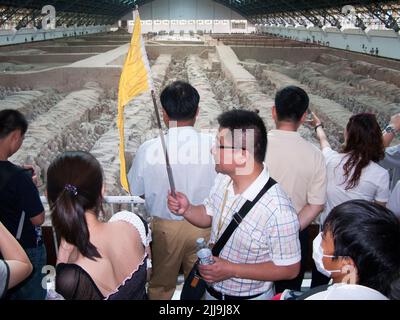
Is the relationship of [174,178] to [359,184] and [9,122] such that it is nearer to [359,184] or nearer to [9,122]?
[9,122]

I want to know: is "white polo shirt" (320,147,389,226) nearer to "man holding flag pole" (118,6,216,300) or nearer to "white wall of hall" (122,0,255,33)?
"man holding flag pole" (118,6,216,300)

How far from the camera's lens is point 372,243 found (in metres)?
1.18

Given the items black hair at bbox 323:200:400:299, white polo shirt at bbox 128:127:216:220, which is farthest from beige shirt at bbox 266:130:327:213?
black hair at bbox 323:200:400:299

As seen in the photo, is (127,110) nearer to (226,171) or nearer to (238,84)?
(238,84)

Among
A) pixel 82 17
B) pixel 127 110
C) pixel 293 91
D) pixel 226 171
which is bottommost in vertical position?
pixel 127 110

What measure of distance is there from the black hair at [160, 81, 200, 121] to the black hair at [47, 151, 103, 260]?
29.0 inches

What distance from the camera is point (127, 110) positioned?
8.22 m

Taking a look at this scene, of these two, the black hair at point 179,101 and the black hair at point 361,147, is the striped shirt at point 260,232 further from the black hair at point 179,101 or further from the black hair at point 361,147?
the black hair at point 361,147

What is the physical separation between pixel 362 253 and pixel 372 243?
0.13ft

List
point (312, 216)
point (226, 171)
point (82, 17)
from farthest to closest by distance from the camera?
point (82, 17) < point (312, 216) < point (226, 171)

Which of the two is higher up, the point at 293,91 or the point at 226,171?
the point at 293,91

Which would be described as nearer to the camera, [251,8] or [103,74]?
[103,74]

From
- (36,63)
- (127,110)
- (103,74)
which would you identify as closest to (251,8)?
(36,63)

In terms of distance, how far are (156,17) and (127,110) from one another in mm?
36814
